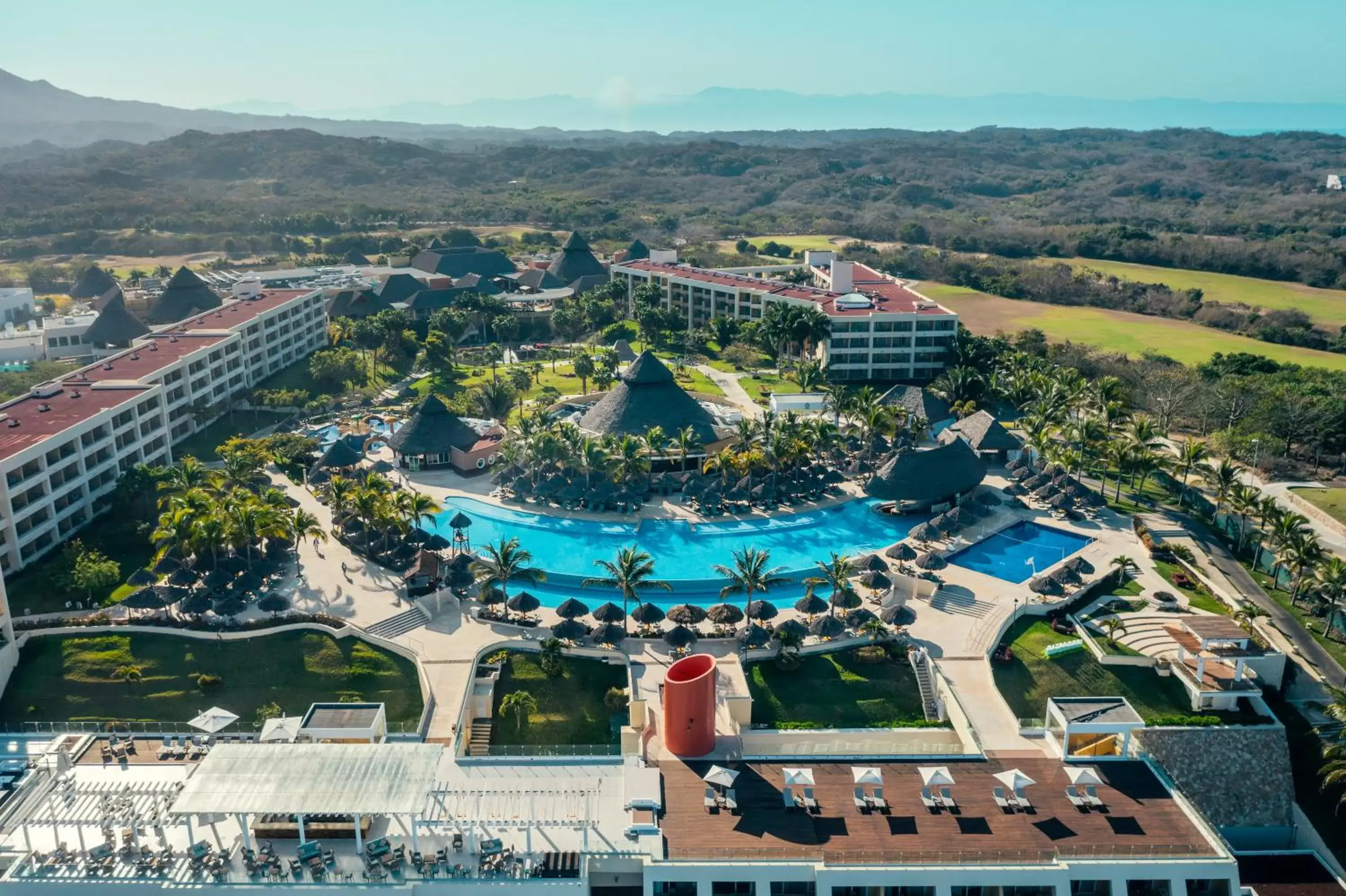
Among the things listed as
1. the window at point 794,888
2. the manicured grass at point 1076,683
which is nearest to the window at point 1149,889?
the window at point 794,888

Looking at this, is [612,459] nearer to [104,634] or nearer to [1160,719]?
[104,634]

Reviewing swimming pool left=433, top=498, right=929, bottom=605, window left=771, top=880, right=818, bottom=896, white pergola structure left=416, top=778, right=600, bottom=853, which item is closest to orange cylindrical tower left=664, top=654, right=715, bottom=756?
white pergola structure left=416, top=778, right=600, bottom=853

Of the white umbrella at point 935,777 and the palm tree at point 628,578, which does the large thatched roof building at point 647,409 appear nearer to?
the palm tree at point 628,578

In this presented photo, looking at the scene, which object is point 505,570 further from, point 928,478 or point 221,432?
point 221,432

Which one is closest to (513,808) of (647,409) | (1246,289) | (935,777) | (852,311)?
(935,777)

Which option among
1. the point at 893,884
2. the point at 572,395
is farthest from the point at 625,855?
the point at 572,395

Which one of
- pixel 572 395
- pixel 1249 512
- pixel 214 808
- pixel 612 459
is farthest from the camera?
pixel 572 395
